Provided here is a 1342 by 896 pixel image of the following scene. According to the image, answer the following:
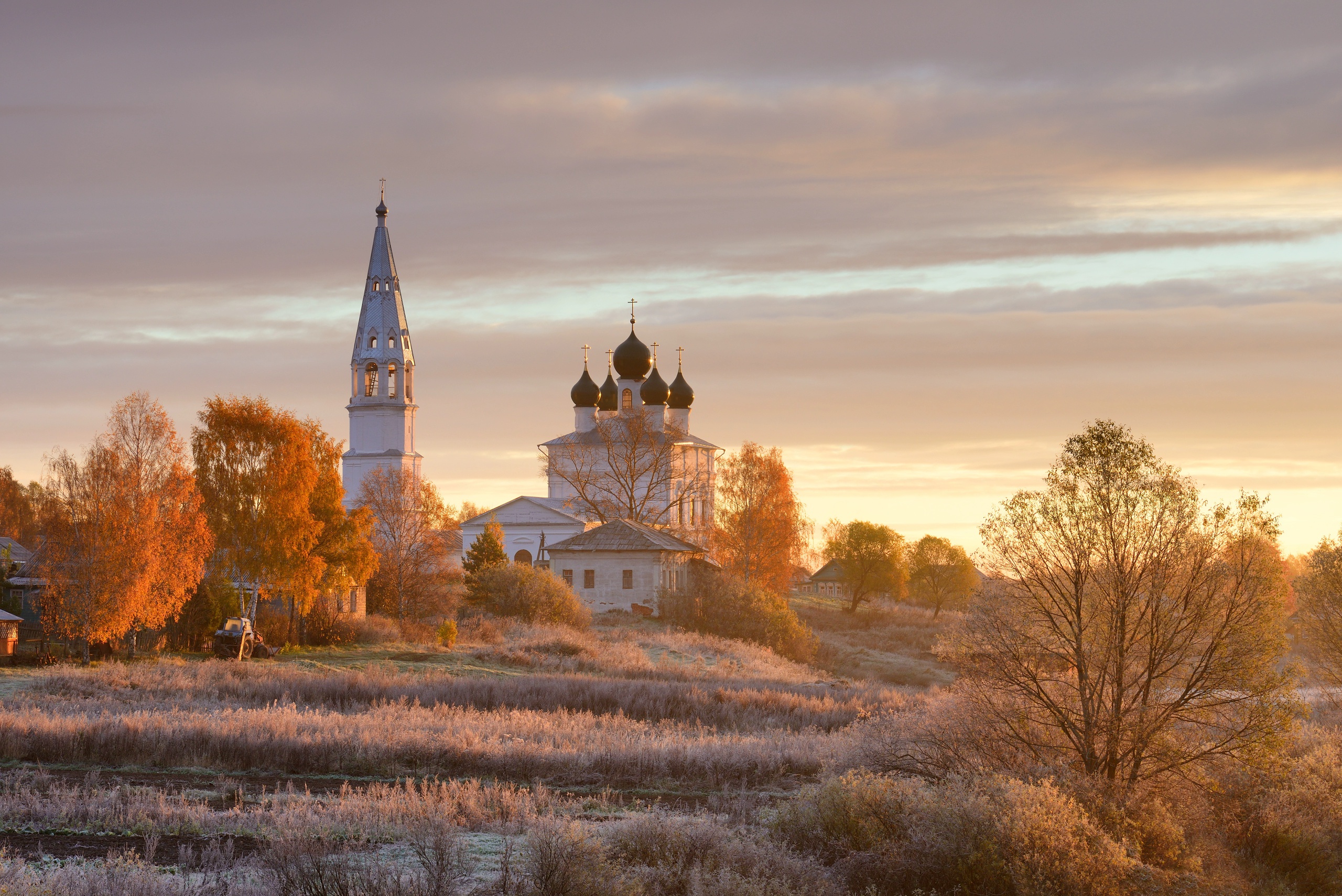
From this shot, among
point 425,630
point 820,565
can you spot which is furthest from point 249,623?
point 820,565

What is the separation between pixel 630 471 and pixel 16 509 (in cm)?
4575

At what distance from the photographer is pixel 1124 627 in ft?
58.4

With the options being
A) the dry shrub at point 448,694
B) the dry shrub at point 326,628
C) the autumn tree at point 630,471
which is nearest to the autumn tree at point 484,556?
the autumn tree at point 630,471

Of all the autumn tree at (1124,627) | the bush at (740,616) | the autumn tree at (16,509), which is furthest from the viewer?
the autumn tree at (16,509)

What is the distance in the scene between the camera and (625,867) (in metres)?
12.5

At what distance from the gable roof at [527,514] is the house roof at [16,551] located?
27510mm

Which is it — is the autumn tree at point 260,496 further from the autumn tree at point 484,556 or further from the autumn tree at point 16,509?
the autumn tree at point 16,509

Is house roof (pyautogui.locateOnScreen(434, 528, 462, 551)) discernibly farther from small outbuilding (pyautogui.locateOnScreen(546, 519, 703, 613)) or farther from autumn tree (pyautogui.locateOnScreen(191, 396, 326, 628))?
autumn tree (pyautogui.locateOnScreen(191, 396, 326, 628))

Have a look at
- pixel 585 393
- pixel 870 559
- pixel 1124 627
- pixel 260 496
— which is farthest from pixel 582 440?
pixel 1124 627

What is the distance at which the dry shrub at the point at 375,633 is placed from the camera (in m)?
43.5

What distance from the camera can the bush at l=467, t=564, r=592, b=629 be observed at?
50.0 m

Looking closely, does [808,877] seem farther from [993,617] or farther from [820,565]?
[820,565]

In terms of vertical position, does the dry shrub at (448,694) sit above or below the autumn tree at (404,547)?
below

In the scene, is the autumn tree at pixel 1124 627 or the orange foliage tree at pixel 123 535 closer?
the autumn tree at pixel 1124 627
